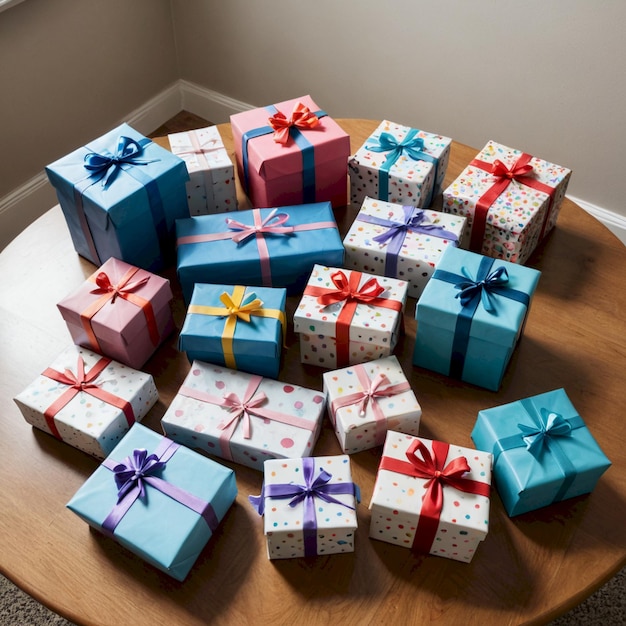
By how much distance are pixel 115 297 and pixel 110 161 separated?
1.17 feet

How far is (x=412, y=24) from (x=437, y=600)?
2.07 meters

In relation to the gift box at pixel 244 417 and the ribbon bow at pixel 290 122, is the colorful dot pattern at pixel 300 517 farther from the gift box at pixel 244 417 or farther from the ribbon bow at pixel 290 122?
the ribbon bow at pixel 290 122

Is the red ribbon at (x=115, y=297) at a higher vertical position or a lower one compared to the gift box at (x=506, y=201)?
lower

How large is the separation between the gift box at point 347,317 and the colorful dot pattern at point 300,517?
0.29 metres

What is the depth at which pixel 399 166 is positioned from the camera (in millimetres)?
1834

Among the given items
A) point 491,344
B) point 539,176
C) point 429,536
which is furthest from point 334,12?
point 429,536

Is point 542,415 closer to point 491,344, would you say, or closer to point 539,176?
point 491,344

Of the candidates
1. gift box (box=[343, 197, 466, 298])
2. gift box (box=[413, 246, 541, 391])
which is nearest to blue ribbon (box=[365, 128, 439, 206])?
gift box (box=[343, 197, 466, 298])

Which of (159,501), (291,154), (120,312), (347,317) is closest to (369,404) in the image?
(347,317)

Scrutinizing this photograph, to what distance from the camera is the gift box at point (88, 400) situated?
1438 mm

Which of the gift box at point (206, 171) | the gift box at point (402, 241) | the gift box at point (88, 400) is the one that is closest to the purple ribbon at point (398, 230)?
the gift box at point (402, 241)

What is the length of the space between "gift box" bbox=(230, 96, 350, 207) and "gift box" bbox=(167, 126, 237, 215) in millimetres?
59

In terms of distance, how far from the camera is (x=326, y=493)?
1296mm

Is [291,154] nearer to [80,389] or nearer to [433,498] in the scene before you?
[80,389]
